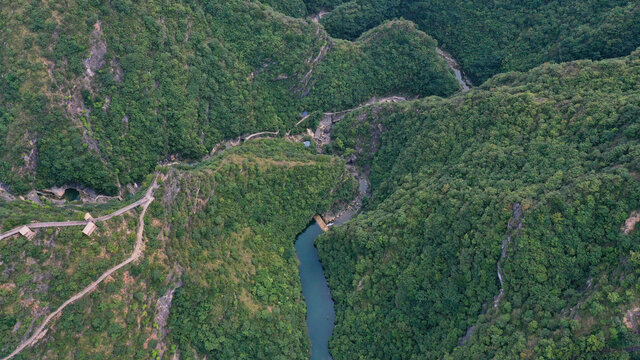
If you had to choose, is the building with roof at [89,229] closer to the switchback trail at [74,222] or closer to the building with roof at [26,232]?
the switchback trail at [74,222]

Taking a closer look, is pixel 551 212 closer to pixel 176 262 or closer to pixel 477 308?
pixel 477 308

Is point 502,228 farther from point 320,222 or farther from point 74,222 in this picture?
point 74,222

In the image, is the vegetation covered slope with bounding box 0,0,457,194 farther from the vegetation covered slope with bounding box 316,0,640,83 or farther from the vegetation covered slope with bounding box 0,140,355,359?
the vegetation covered slope with bounding box 0,140,355,359

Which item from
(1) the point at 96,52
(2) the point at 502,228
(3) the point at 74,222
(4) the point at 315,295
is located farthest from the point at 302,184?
(1) the point at 96,52

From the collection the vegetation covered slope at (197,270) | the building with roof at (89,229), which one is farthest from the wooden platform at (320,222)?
the building with roof at (89,229)

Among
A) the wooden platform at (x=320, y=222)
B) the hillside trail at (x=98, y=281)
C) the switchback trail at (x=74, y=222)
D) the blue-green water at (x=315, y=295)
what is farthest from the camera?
the wooden platform at (x=320, y=222)

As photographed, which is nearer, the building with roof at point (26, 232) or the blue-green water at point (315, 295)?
the building with roof at point (26, 232)
